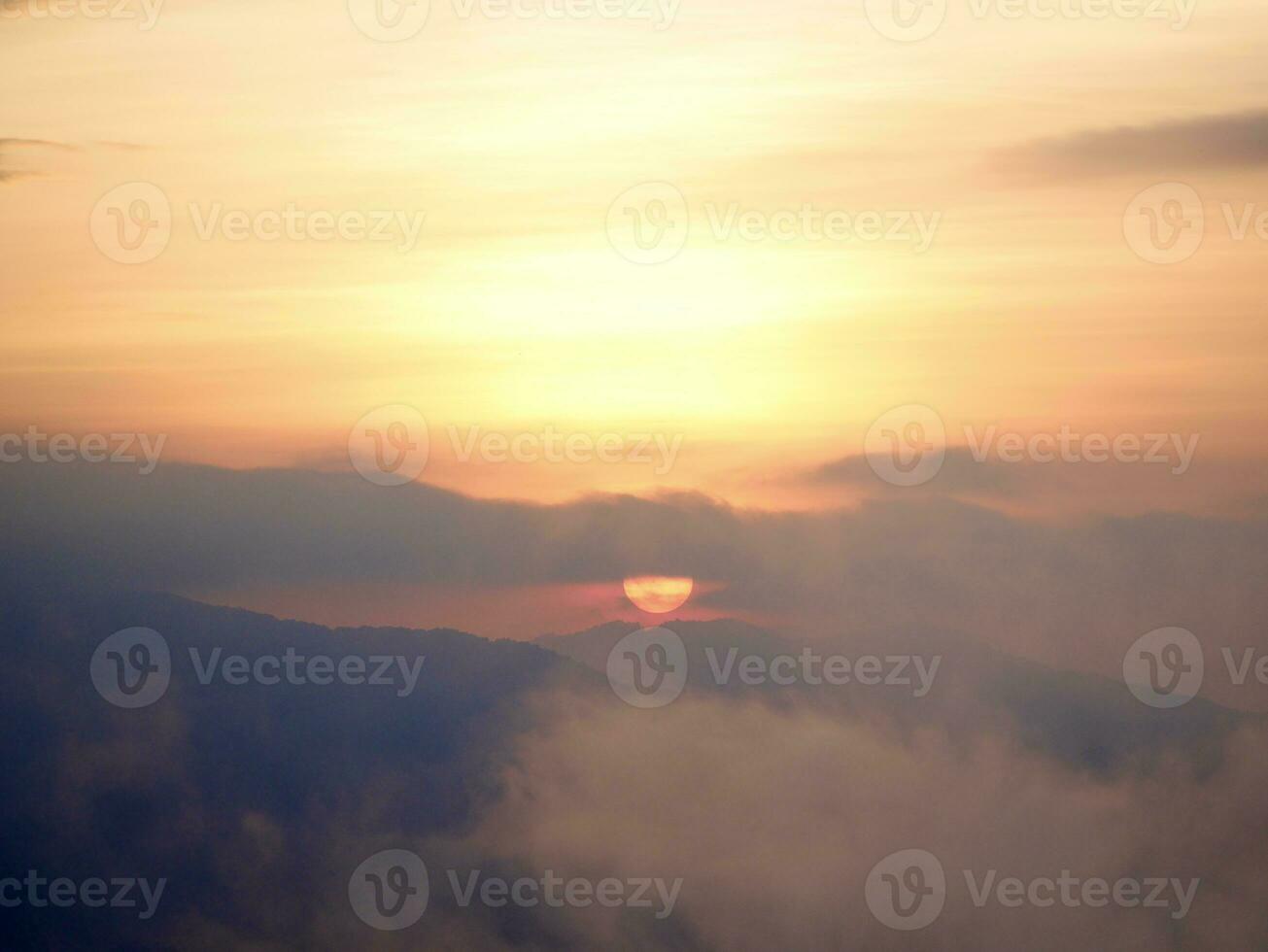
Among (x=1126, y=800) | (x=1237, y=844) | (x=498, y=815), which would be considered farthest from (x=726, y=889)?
(x=1237, y=844)
